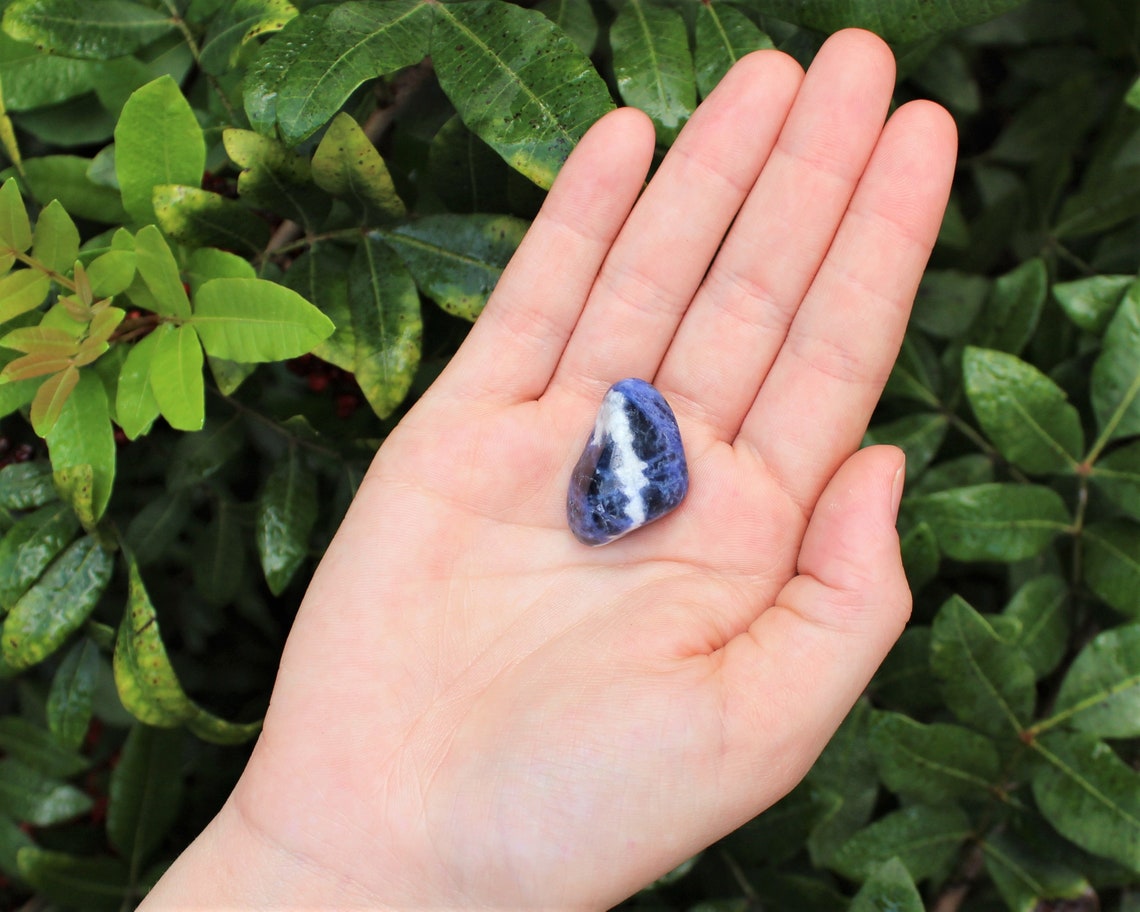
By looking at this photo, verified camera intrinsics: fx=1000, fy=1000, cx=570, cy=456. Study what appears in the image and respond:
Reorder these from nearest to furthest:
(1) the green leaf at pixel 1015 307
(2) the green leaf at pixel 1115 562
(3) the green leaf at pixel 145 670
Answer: (3) the green leaf at pixel 145 670, (2) the green leaf at pixel 1115 562, (1) the green leaf at pixel 1015 307

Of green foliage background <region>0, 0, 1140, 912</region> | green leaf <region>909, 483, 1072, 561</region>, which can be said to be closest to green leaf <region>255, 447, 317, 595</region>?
green foliage background <region>0, 0, 1140, 912</region>

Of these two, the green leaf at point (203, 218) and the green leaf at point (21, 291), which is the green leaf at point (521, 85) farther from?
the green leaf at point (21, 291)

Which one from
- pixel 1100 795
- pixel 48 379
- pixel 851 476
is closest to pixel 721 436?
pixel 851 476

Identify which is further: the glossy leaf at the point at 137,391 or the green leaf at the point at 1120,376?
the green leaf at the point at 1120,376

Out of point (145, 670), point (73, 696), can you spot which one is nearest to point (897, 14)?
point (145, 670)

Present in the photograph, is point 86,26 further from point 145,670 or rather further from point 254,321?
point 145,670

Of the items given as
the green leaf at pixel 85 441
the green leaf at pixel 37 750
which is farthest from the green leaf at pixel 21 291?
the green leaf at pixel 37 750
